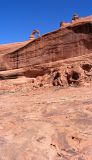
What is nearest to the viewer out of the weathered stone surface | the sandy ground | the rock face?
the sandy ground

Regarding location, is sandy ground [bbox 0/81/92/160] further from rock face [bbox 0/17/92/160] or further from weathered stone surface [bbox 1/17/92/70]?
weathered stone surface [bbox 1/17/92/70]

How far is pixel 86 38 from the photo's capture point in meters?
16.2

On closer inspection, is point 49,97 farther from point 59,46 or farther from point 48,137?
point 59,46

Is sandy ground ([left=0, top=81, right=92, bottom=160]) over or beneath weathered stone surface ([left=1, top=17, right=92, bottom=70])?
beneath

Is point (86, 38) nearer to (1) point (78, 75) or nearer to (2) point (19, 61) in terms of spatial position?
(1) point (78, 75)

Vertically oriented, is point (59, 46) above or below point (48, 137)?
above

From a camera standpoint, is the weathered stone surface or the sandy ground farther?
the weathered stone surface

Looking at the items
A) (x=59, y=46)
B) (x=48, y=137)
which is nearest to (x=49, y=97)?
(x=48, y=137)

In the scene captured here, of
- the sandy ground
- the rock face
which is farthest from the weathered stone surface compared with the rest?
the sandy ground

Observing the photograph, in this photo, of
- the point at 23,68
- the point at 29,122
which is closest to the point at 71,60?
the point at 23,68

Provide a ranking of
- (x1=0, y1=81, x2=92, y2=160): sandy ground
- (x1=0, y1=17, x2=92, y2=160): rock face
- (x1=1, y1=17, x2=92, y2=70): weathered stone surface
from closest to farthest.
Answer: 1. (x1=0, y1=81, x2=92, y2=160): sandy ground
2. (x1=0, y1=17, x2=92, y2=160): rock face
3. (x1=1, y1=17, x2=92, y2=70): weathered stone surface

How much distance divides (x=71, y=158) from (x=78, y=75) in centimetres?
976

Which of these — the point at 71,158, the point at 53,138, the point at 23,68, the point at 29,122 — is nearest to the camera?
the point at 71,158

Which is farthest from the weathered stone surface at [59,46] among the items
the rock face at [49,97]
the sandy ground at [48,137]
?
the sandy ground at [48,137]
